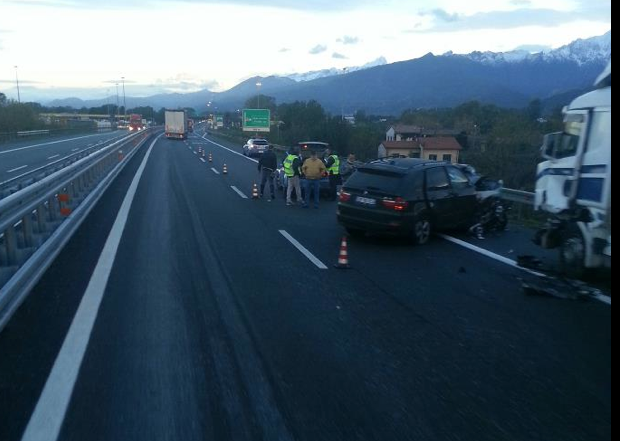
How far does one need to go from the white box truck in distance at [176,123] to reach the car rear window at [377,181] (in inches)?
2753

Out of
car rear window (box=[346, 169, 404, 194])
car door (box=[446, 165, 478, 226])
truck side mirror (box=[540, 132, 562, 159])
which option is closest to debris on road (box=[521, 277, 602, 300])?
truck side mirror (box=[540, 132, 562, 159])

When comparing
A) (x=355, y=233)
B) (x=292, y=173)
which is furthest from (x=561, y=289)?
(x=292, y=173)

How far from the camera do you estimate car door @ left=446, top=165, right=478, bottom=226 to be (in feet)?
47.0

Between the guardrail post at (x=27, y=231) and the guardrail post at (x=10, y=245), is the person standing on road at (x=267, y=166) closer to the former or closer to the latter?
the guardrail post at (x=27, y=231)

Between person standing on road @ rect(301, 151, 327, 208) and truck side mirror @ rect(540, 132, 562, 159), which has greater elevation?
truck side mirror @ rect(540, 132, 562, 159)

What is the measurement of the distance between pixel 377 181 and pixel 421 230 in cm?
124

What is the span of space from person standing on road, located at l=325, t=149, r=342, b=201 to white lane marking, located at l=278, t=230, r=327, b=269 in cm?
682

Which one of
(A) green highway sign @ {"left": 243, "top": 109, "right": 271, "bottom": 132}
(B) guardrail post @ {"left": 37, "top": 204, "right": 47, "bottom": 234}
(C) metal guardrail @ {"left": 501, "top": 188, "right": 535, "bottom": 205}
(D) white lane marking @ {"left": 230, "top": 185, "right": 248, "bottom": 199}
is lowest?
(D) white lane marking @ {"left": 230, "top": 185, "right": 248, "bottom": 199}

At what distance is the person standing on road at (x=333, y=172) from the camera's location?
836 inches

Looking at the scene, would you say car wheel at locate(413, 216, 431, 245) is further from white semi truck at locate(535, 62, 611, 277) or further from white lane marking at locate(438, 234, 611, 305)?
white semi truck at locate(535, 62, 611, 277)

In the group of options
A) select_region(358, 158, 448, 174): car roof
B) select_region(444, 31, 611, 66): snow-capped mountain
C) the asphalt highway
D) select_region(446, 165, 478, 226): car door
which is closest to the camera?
the asphalt highway

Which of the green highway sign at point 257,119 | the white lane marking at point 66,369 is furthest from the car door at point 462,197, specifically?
the green highway sign at point 257,119

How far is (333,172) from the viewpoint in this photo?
71.1ft

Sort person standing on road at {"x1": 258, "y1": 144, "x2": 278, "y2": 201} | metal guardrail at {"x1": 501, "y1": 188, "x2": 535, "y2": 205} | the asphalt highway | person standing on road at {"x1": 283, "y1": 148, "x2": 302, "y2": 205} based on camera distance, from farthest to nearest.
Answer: person standing on road at {"x1": 258, "y1": 144, "x2": 278, "y2": 201} < person standing on road at {"x1": 283, "y1": 148, "x2": 302, "y2": 205} < metal guardrail at {"x1": 501, "y1": 188, "x2": 535, "y2": 205} < the asphalt highway
